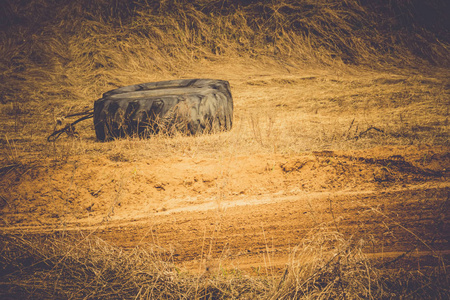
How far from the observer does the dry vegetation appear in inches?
65.6

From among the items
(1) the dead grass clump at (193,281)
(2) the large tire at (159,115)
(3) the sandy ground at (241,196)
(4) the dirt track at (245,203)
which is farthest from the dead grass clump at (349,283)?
(2) the large tire at (159,115)

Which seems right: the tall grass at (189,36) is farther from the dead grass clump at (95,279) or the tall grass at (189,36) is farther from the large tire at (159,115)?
the dead grass clump at (95,279)

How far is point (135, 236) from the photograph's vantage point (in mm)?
2426

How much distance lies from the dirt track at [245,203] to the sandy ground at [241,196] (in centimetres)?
1

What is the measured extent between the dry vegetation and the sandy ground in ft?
0.07

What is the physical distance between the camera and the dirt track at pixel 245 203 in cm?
222

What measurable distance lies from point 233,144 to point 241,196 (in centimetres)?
121

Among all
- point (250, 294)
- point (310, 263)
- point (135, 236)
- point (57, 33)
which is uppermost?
point (57, 33)

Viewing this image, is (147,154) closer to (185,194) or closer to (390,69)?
(185,194)

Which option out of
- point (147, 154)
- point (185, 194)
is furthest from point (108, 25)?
point (185, 194)

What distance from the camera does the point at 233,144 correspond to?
13.1 feet

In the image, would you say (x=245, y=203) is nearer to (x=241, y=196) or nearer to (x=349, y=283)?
(x=241, y=196)

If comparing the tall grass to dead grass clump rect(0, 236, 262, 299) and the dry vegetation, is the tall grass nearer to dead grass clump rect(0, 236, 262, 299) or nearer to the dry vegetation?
the dry vegetation

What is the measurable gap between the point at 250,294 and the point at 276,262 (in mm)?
528
